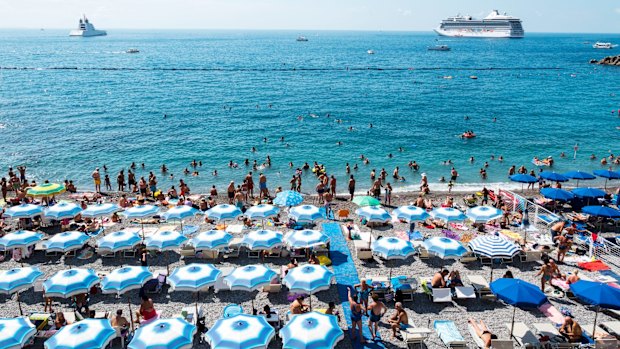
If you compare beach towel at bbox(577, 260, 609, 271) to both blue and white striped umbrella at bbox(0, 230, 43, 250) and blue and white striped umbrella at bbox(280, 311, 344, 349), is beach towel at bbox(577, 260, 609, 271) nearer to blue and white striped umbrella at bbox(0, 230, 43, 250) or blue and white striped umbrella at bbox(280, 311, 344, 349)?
blue and white striped umbrella at bbox(280, 311, 344, 349)

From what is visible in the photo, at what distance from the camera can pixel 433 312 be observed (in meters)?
14.1

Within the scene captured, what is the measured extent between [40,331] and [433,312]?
455 inches

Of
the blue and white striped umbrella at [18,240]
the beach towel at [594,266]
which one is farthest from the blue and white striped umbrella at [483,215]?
the blue and white striped umbrella at [18,240]

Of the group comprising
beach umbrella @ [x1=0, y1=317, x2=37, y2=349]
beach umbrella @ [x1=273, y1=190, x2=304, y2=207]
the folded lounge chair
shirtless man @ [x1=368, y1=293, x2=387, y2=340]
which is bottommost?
the folded lounge chair

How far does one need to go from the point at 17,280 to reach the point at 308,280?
28.6 feet

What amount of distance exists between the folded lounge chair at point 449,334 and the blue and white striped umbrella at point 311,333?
3.48 metres

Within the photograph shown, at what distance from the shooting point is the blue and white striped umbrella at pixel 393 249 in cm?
1526

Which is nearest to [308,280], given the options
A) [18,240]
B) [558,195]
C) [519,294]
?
[519,294]

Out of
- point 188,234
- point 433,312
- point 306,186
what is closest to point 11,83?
point 306,186

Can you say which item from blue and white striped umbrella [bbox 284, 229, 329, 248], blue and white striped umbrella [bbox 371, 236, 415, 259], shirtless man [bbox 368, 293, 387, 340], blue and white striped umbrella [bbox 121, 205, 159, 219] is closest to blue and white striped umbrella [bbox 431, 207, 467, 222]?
blue and white striped umbrella [bbox 371, 236, 415, 259]

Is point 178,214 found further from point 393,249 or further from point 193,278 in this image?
point 393,249

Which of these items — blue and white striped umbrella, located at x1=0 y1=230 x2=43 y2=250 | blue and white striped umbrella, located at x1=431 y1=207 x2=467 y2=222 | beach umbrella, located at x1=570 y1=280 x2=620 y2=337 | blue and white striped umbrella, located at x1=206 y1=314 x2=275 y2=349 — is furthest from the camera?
blue and white striped umbrella, located at x1=431 y1=207 x2=467 y2=222

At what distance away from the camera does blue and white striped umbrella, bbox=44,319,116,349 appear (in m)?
10.4

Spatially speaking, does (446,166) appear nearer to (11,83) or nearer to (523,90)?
(523,90)
